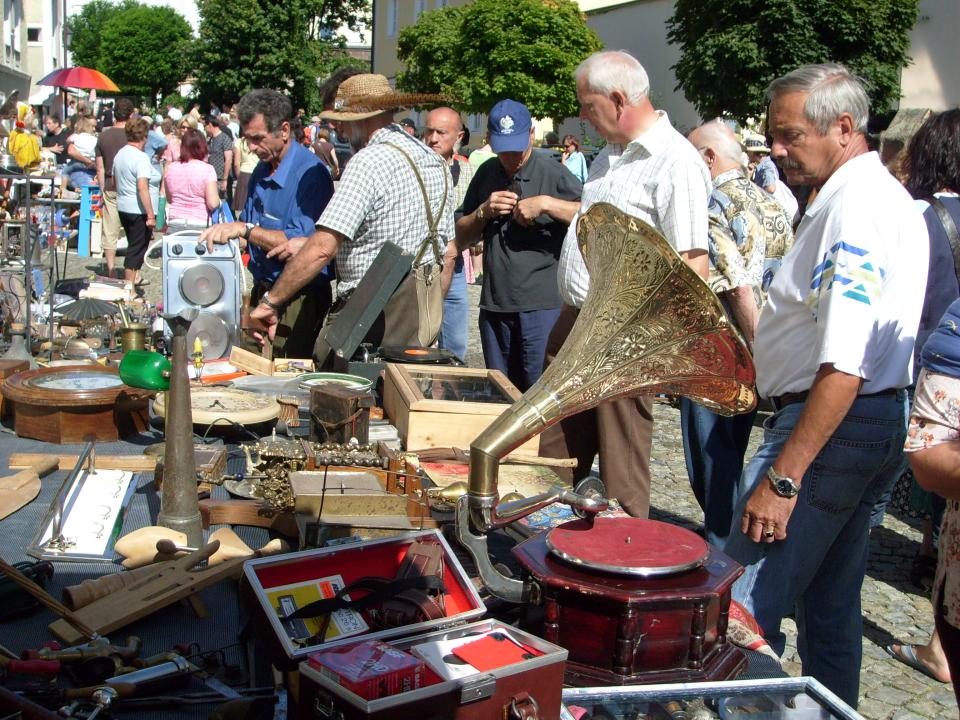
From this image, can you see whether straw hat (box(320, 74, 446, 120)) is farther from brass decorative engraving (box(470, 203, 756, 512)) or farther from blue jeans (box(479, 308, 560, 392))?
brass decorative engraving (box(470, 203, 756, 512))

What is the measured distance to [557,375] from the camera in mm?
1896

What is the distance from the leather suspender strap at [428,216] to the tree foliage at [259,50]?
109ft

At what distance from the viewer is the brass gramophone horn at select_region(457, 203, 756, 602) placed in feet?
5.98

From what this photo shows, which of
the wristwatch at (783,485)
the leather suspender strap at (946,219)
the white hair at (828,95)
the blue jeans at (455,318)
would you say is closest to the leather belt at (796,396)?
the wristwatch at (783,485)

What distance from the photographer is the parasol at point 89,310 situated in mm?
4957

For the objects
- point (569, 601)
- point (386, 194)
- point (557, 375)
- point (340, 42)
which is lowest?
point (569, 601)

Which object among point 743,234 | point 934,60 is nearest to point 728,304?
point 743,234

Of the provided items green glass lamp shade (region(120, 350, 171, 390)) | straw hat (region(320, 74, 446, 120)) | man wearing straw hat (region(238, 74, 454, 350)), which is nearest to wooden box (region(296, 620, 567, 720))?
green glass lamp shade (region(120, 350, 171, 390))

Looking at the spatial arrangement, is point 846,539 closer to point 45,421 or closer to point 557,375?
point 557,375

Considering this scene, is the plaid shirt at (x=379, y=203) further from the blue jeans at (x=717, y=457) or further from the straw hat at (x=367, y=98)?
the blue jeans at (x=717, y=457)

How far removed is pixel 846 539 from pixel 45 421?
2212mm

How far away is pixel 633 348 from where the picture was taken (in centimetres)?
200

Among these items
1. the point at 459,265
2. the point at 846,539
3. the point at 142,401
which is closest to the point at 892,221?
the point at 846,539

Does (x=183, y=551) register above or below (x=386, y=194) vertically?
below
